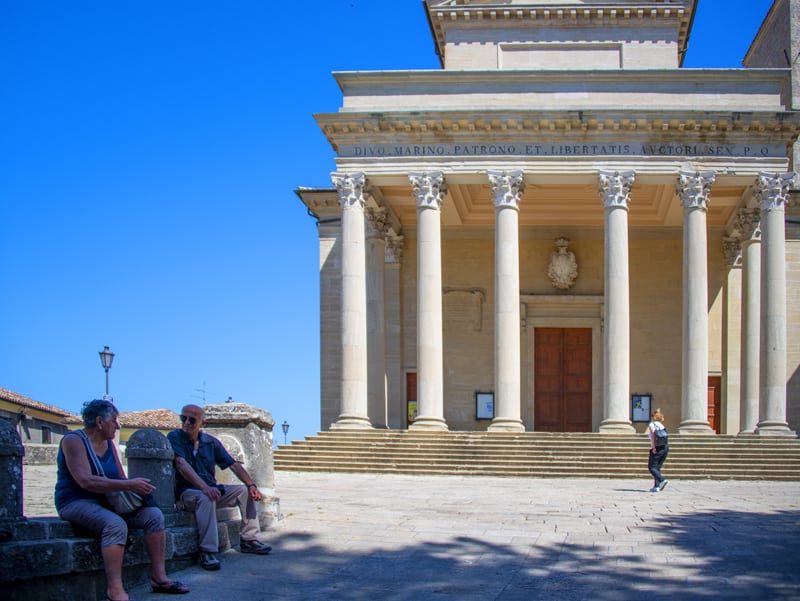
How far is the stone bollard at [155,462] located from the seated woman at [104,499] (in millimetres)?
798

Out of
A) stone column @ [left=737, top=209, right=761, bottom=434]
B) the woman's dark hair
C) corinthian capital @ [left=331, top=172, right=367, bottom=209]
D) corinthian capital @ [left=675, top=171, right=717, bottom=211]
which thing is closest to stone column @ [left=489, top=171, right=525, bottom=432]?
corinthian capital @ [left=331, top=172, right=367, bottom=209]

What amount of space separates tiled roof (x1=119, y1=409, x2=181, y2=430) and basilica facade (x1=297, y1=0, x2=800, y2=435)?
1660 centimetres

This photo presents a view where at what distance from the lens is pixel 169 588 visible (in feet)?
27.8

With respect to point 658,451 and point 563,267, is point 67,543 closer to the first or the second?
point 658,451

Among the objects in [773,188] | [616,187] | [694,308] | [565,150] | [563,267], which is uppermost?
[565,150]

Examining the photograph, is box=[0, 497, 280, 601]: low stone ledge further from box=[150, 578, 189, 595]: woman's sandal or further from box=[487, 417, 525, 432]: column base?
box=[487, 417, 525, 432]: column base

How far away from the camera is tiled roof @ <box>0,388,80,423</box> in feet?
135

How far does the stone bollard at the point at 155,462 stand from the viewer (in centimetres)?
933

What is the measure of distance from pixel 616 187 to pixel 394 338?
9840mm

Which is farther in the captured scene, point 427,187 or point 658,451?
point 427,187

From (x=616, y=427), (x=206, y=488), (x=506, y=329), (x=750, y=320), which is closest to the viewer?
(x=206, y=488)

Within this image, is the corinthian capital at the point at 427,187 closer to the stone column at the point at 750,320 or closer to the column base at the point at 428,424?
the column base at the point at 428,424

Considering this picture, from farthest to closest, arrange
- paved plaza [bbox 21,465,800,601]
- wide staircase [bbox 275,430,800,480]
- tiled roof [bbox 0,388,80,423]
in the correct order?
tiled roof [bbox 0,388,80,423], wide staircase [bbox 275,430,800,480], paved plaza [bbox 21,465,800,601]

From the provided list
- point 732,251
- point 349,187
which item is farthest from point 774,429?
point 349,187
